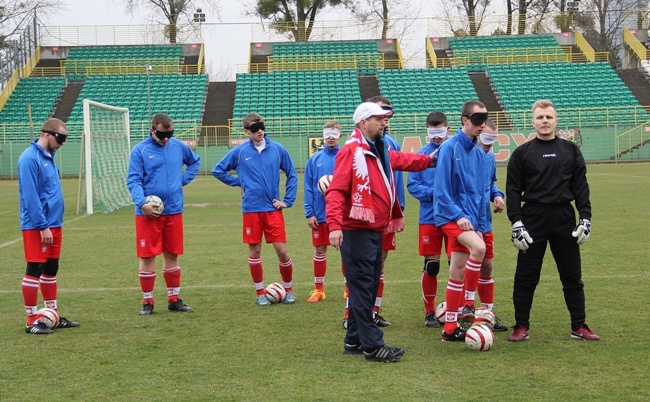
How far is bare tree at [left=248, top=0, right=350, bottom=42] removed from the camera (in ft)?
204

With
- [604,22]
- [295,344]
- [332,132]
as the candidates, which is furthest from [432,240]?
[604,22]

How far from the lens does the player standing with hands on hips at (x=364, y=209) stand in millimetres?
6434

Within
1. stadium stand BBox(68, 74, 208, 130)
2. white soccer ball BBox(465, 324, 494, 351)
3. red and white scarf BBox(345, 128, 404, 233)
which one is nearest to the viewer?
red and white scarf BBox(345, 128, 404, 233)

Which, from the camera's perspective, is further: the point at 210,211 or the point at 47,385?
the point at 210,211

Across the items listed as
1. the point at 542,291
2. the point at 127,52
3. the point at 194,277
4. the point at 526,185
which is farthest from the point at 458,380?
the point at 127,52

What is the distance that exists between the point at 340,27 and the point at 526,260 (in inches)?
2199

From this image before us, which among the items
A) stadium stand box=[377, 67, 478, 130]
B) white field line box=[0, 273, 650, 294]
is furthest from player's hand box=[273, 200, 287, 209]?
stadium stand box=[377, 67, 478, 130]

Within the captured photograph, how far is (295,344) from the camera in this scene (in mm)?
7164

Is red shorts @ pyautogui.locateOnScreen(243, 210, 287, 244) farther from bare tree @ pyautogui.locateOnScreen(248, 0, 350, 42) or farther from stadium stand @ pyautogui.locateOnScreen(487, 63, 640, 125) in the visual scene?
bare tree @ pyautogui.locateOnScreen(248, 0, 350, 42)

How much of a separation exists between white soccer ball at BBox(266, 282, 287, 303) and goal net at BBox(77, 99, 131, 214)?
1285 centimetres

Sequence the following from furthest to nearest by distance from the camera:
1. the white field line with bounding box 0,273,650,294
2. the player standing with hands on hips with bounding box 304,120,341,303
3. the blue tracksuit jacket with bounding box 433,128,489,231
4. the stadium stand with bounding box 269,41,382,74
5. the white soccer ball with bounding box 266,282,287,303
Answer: the stadium stand with bounding box 269,41,382,74 → the white field line with bounding box 0,273,650,294 → the player standing with hands on hips with bounding box 304,120,341,303 → the white soccer ball with bounding box 266,282,287,303 → the blue tracksuit jacket with bounding box 433,128,489,231

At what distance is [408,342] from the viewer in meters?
7.18

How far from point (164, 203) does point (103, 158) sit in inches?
570

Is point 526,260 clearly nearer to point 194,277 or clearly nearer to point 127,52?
point 194,277
